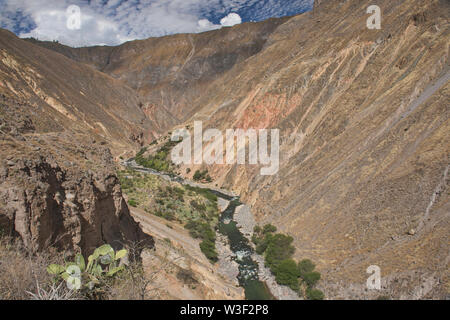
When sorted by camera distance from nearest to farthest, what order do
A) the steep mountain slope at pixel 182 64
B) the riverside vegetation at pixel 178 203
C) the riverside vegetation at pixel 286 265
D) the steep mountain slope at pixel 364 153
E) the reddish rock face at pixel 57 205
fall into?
the reddish rock face at pixel 57 205 < the steep mountain slope at pixel 364 153 < the riverside vegetation at pixel 286 265 < the riverside vegetation at pixel 178 203 < the steep mountain slope at pixel 182 64

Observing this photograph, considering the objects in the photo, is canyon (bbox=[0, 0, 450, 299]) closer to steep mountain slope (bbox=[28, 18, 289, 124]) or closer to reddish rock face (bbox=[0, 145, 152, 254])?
reddish rock face (bbox=[0, 145, 152, 254])

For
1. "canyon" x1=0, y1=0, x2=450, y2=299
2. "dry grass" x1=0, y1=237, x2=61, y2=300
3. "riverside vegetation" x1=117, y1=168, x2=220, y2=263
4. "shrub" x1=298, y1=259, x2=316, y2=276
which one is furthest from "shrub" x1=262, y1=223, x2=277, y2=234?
"dry grass" x1=0, y1=237, x2=61, y2=300

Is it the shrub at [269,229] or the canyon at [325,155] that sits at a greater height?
the canyon at [325,155]

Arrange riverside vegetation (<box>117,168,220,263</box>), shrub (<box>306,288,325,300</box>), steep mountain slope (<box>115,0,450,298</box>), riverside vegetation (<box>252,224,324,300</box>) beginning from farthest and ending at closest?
riverside vegetation (<box>117,168,220,263</box>)
riverside vegetation (<box>252,224,324,300</box>)
shrub (<box>306,288,325,300</box>)
steep mountain slope (<box>115,0,450,298</box>)

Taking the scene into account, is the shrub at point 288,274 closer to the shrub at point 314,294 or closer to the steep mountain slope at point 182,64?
the shrub at point 314,294

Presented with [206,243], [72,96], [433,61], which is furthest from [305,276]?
[72,96]

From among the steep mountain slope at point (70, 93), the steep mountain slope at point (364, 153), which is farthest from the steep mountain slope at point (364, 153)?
the steep mountain slope at point (70, 93)

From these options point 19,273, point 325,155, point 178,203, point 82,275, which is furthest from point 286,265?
point 19,273
